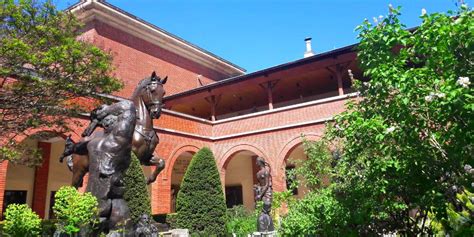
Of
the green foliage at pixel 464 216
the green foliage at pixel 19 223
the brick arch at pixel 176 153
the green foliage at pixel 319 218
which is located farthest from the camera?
the brick arch at pixel 176 153

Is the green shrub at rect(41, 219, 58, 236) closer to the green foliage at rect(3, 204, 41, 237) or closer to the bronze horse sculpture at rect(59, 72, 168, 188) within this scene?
the bronze horse sculpture at rect(59, 72, 168, 188)

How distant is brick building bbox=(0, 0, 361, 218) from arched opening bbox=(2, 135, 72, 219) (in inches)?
1.5

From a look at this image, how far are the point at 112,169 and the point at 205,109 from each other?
2104cm

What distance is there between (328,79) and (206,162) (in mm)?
9915

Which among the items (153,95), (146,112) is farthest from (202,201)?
(153,95)

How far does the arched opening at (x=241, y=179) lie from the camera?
23062 mm

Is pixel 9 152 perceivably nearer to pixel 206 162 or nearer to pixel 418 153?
pixel 418 153

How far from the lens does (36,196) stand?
50.8 feet

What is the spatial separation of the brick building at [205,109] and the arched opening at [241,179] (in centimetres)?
6

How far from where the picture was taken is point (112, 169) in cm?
418

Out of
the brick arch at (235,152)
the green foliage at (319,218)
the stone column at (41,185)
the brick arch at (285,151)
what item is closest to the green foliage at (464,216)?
the green foliage at (319,218)

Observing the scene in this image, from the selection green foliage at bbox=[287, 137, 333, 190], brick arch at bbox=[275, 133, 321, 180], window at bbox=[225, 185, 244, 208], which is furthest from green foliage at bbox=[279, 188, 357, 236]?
window at bbox=[225, 185, 244, 208]

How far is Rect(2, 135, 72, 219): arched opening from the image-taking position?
1525cm

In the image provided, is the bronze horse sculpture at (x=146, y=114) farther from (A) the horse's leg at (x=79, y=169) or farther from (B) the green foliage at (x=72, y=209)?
(B) the green foliage at (x=72, y=209)
